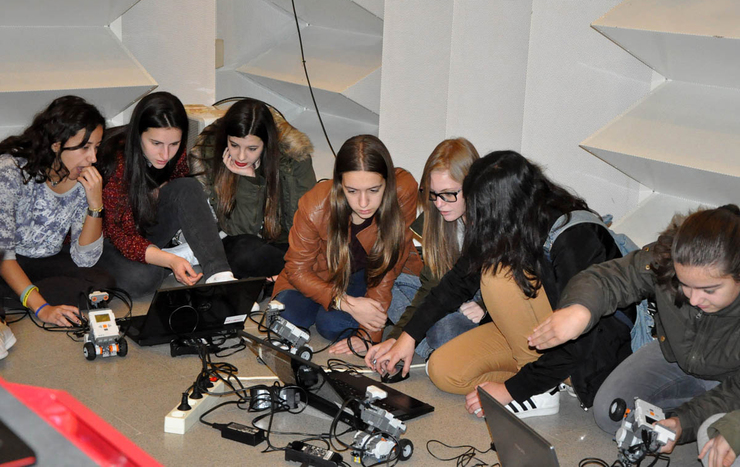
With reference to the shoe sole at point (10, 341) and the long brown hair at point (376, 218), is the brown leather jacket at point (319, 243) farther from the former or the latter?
the shoe sole at point (10, 341)

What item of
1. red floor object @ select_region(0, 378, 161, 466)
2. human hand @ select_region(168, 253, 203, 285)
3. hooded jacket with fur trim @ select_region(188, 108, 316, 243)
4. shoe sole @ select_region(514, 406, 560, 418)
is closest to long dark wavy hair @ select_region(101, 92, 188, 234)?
hooded jacket with fur trim @ select_region(188, 108, 316, 243)

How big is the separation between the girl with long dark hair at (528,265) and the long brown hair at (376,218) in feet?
1.43

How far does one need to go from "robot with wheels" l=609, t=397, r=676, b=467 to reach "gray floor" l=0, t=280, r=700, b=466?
0.19 metres

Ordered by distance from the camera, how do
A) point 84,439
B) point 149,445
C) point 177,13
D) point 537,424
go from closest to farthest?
point 84,439 → point 149,445 → point 537,424 → point 177,13

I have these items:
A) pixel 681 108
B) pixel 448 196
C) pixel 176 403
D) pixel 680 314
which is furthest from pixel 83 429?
pixel 681 108

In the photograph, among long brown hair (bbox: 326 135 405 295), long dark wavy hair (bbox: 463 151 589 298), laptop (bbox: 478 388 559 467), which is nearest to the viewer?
laptop (bbox: 478 388 559 467)

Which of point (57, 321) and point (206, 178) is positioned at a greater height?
point (206, 178)

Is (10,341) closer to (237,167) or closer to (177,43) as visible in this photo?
(237,167)

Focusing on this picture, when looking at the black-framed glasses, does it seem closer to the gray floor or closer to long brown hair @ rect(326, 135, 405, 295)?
long brown hair @ rect(326, 135, 405, 295)

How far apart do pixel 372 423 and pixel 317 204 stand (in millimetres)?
993

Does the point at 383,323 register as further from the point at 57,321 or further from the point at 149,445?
the point at 57,321

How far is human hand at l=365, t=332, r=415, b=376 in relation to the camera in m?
2.49

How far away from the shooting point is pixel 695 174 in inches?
118

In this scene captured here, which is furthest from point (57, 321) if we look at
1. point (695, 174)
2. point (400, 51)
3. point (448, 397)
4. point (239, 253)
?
point (695, 174)
